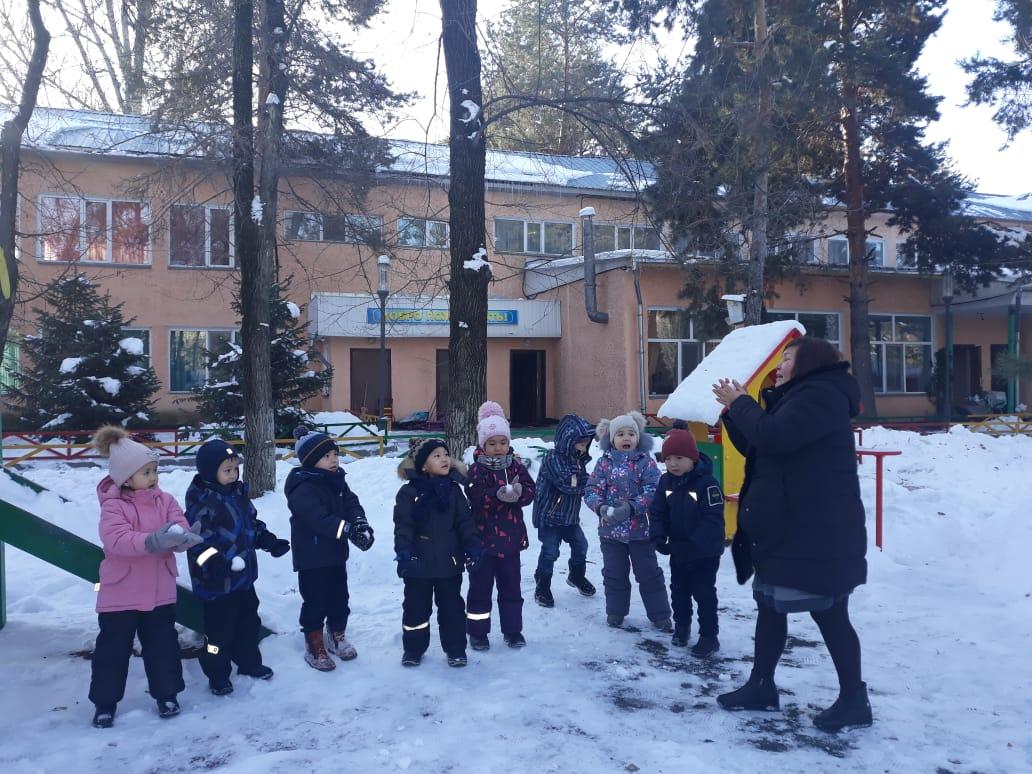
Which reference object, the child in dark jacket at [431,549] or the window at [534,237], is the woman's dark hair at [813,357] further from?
the window at [534,237]

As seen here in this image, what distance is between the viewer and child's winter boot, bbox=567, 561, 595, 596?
6.65 m

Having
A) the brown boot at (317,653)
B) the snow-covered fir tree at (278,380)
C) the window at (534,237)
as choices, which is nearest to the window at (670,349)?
the window at (534,237)

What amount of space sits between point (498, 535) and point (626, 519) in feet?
2.96

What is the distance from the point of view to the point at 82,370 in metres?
16.2

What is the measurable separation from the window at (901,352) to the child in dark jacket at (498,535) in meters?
21.4

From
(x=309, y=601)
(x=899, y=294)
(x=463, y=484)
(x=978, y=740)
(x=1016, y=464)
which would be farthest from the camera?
(x=899, y=294)

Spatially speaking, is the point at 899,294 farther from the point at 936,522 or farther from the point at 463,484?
the point at 463,484

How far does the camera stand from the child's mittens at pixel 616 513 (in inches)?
220

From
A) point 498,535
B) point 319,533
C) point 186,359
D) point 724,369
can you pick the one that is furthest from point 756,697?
point 186,359

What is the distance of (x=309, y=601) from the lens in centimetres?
501

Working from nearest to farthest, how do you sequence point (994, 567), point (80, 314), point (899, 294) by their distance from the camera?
point (994, 567)
point (80, 314)
point (899, 294)

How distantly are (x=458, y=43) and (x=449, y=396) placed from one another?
11.6ft

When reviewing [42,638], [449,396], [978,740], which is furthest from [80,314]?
[978,740]

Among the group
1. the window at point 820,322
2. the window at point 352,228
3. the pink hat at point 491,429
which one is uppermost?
the window at point 352,228
